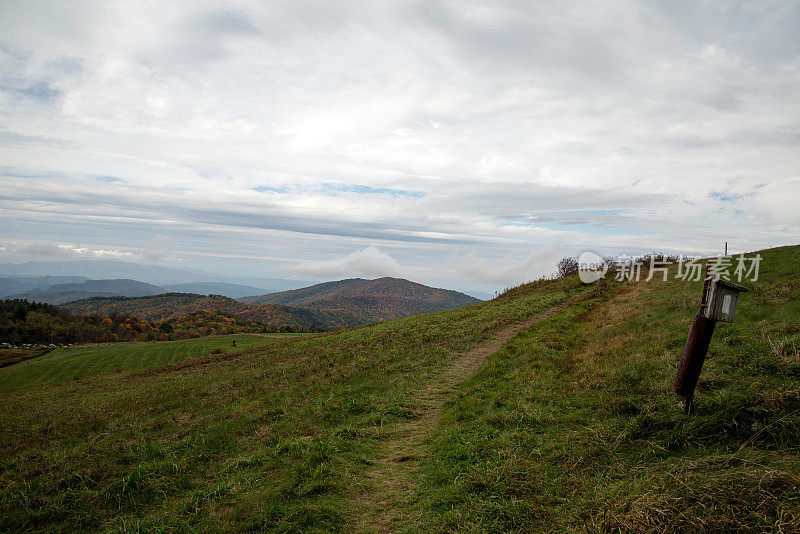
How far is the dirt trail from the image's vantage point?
227 inches

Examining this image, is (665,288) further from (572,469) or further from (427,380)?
(572,469)

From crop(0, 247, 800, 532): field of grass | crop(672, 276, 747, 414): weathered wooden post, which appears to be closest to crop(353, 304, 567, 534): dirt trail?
crop(0, 247, 800, 532): field of grass

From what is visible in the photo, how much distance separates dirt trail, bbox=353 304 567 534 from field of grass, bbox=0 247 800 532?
0.13 ft

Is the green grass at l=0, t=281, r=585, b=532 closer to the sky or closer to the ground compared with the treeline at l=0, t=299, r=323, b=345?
closer to the sky

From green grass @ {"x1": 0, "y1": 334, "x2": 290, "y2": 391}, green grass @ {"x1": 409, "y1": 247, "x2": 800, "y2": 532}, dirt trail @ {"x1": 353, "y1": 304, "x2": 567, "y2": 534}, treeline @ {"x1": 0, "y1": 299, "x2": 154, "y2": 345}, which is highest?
green grass @ {"x1": 409, "y1": 247, "x2": 800, "y2": 532}

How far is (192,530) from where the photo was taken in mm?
5785

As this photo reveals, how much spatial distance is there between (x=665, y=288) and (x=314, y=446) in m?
20.5

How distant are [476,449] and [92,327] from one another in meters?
137

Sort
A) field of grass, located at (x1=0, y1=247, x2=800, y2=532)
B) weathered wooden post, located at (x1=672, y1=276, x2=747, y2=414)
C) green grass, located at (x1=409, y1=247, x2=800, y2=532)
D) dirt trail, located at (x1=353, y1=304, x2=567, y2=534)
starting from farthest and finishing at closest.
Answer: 1. weathered wooden post, located at (x1=672, y1=276, x2=747, y2=414)
2. dirt trail, located at (x1=353, y1=304, x2=567, y2=534)
3. field of grass, located at (x1=0, y1=247, x2=800, y2=532)
4. green grass, located at (x1=409, y1=247, x2=800, y2=532)

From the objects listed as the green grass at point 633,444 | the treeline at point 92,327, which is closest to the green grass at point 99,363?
the treeline at point 92,327

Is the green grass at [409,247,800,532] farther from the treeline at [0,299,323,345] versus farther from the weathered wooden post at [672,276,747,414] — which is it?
the treeline at [0,299,323,345]

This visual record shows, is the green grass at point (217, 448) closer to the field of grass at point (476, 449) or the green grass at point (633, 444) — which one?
the field of grass at point (476, 449)

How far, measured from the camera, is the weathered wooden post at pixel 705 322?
19.9 ft

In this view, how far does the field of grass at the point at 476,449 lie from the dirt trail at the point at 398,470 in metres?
0.04
